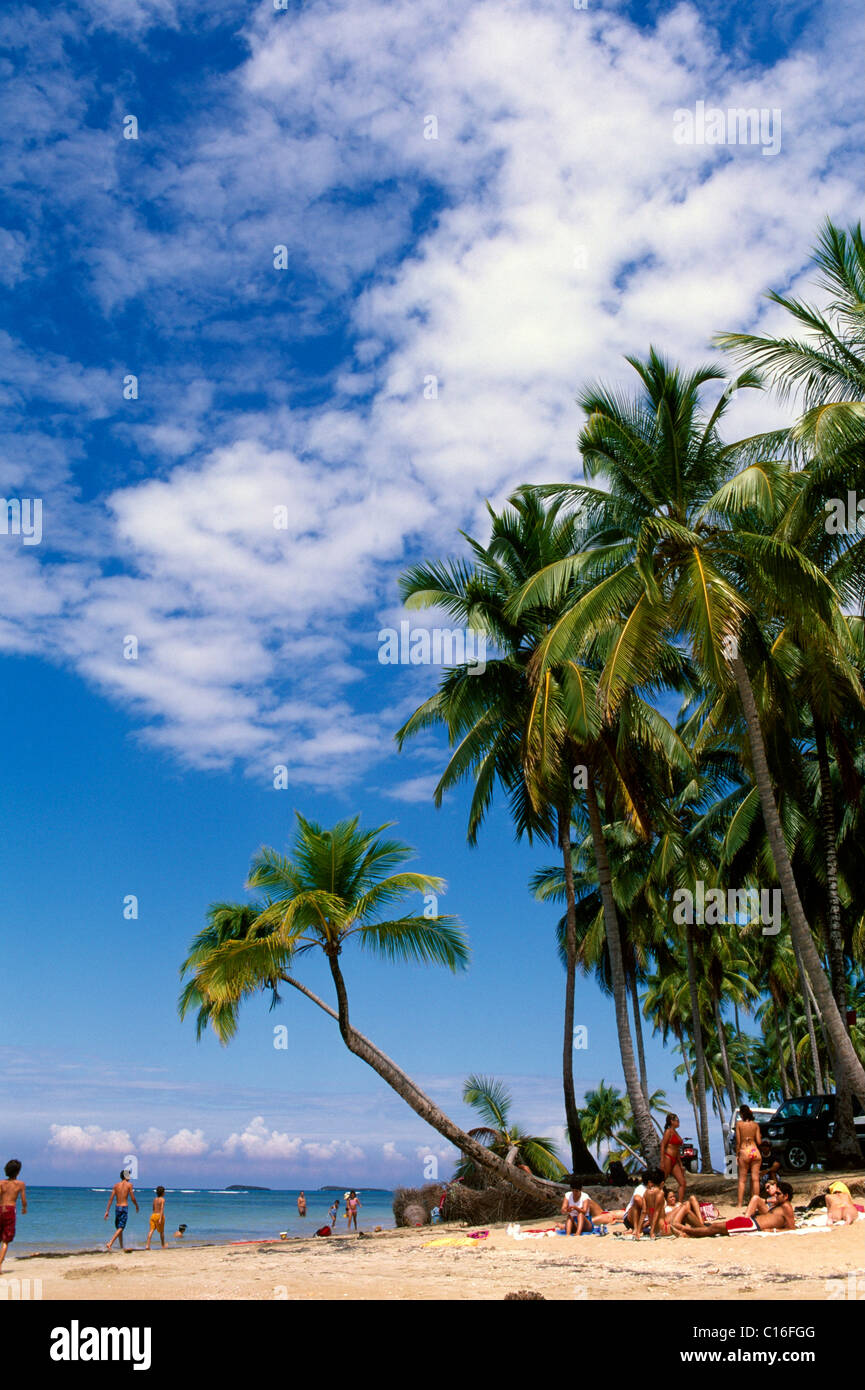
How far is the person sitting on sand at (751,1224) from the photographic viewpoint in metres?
13.6

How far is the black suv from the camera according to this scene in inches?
818

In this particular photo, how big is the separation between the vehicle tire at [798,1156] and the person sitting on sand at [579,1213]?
623 cm

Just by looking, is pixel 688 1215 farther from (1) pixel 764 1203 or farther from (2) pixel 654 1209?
(1) pixel 764 1203

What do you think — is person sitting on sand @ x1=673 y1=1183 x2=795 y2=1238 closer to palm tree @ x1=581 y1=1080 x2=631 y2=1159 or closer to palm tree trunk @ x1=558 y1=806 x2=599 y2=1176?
palm tree trunk @ x1=558 y1=806 x2=599 y2=1176

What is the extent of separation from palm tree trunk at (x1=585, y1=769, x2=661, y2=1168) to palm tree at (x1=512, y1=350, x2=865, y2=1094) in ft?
13.5

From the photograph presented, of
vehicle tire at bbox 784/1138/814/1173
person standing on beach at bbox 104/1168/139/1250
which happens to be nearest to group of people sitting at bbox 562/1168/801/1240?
vehicle tire at bbox 784/1138/814/1173

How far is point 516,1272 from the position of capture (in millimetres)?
11406

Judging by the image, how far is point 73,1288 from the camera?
11016mm

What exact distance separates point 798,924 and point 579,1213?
230 inches

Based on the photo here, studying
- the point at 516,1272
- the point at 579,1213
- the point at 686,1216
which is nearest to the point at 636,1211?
the point at 686,1216

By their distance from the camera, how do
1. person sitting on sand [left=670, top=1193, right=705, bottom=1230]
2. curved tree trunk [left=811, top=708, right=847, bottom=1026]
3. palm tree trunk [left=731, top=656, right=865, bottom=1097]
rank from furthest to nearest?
curved tree trunk [left=811, top=708, right=847, bottom=1026], palm tree trunk [left=731, top=656, right=865, bottom=1097], person sitting on sand [left=670, top=1193, right=705, bottom=1230]
